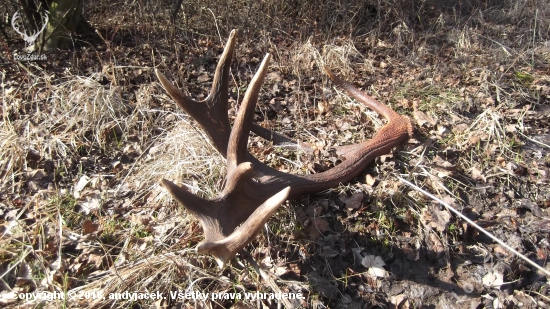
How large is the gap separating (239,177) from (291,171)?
3.33 ft

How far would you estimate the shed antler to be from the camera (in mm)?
1800

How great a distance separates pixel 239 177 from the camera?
197cm

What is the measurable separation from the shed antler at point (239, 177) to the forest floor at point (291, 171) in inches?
6.6

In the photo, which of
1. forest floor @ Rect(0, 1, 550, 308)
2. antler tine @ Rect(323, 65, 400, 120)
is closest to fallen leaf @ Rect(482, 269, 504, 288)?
forest floor @ Rect(0, 1, 550, 308)

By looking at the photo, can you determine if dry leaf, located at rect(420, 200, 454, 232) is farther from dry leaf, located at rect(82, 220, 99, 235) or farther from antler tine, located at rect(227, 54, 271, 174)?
dry leaf, located at rect(82, 220, 99, 235)

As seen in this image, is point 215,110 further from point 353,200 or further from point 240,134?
point 353,200

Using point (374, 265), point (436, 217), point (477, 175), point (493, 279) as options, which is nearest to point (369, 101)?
point (477, 175)

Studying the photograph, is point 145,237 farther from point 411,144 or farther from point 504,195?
point 504,195

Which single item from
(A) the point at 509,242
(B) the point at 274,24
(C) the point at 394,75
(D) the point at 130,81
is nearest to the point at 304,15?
(B) the point at 274,24

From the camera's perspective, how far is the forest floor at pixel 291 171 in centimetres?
228

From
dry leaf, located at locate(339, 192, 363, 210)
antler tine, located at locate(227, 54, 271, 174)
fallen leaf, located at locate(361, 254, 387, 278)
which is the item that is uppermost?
antler tine, located at locate(227, 54, 271, 174)

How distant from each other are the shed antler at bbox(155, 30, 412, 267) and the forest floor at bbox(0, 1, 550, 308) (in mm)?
167

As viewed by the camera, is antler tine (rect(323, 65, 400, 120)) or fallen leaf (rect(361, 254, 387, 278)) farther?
antler tine (rect(323, 65, 400, 120))

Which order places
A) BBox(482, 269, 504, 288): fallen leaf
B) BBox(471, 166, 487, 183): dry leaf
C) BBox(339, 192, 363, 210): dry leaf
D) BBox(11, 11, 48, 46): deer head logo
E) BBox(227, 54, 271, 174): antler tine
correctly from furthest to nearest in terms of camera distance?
BBox(11, 11, 48, 46): deer head logo → BBox(471, 166, 487, 183): dry leaf → BBox(339, 192, 363, 210): dry leaf → BBox(482, 269, 504, 288): fallen leaf → BBox(227, 54, 271, 174): antler tine
